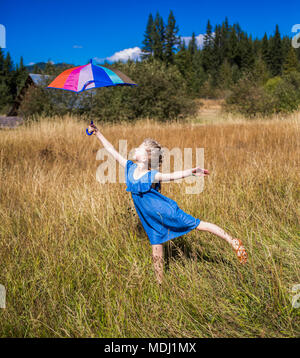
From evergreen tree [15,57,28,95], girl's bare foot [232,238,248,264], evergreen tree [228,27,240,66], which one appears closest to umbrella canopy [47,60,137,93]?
girl's bare foot [232,238,248,264]

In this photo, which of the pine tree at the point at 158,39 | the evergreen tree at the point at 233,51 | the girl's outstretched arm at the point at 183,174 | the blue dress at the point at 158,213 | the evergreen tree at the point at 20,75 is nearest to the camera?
the girl's outstretched arm at the point at 183,174

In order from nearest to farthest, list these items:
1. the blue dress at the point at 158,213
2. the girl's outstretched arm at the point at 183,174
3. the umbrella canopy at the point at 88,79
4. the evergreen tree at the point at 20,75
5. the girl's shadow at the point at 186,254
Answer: the girl's outstretched arm at the point at 183,174 → the blue dress at the point at 158,213 → the girl's shadow at the point at 186,254 → the umbrella canopy at the point at 88,79 → the evergreen tree at the point at 20,75

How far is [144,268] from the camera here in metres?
2.28

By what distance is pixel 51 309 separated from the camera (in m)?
1.95

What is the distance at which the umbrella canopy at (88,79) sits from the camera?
8.94 ft

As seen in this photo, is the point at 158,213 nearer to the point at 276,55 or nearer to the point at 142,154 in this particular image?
the point at 142,154

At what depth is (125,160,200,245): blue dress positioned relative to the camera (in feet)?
7.09

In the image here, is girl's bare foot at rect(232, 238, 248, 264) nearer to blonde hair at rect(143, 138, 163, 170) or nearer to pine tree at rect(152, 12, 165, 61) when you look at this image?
blonde hair at rect(143, 138, 163, 170)

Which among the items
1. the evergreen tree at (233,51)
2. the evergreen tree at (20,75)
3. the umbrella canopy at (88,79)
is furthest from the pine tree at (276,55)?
the umbrella canopy at (88,79)

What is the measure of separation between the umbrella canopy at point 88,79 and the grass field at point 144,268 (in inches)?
50.3

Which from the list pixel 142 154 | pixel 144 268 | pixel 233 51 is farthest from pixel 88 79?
pixel 233 51

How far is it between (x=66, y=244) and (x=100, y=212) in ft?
2.21

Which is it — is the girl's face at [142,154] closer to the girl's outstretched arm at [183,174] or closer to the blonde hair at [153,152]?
the blonde hair at [153,152]

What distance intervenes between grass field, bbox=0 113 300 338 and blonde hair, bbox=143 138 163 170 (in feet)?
2.48
